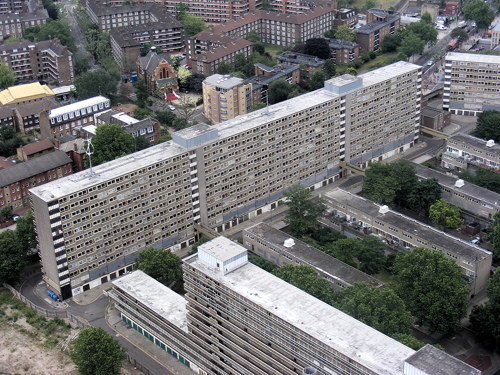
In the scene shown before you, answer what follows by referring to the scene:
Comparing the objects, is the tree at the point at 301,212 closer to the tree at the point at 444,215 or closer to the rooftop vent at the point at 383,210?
the rooftop vent at the point at 383,210

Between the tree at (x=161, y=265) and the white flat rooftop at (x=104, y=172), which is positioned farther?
the tree at (x=161, y=265)

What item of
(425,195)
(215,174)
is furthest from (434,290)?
(215,174)

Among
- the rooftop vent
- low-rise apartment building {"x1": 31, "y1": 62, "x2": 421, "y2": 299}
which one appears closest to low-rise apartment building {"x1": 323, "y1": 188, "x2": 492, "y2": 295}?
the rooftop vent

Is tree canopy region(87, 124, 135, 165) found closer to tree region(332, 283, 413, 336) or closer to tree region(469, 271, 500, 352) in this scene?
tree region(332, 283, 413, 336)

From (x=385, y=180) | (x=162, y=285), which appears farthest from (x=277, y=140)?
(x=162, y=285)

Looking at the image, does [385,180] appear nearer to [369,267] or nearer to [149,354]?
[369,267]

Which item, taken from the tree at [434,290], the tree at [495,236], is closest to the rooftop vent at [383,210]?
the tree at [495,236]
